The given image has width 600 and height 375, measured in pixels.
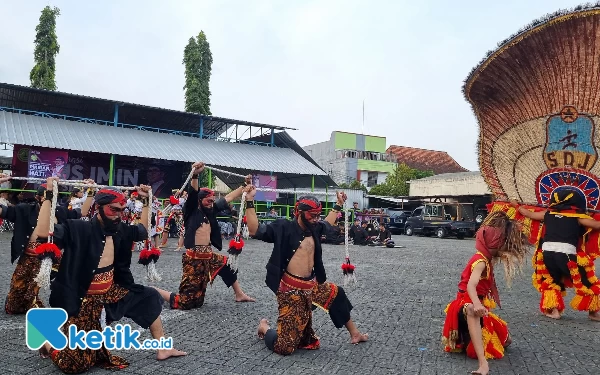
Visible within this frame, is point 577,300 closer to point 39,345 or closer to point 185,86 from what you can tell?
point 39,345

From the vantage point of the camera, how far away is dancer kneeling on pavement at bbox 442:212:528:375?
4.28 meters

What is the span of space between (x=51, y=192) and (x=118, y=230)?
0.62 m

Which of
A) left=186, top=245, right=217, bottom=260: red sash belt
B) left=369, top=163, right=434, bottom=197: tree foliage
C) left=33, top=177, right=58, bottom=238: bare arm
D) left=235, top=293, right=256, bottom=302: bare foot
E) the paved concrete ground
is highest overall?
left=369, top=163, right=434, bottom=197: tree foliage

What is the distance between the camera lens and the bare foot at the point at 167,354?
4088mm

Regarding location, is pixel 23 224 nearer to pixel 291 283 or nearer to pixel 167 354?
pixel 167 354

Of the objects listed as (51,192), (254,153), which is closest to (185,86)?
(254,153)

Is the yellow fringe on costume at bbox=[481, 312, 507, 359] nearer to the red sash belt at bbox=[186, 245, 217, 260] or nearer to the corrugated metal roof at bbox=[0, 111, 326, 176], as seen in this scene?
the red sash belt at bbox=[186, 245, 217, 260]

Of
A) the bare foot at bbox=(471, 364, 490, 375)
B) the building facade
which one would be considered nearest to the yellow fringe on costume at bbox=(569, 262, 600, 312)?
the bare foot at bbox=(471, 364, 490, 375)

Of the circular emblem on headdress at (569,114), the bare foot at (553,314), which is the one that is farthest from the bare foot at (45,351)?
the circular emblem on headdress at (569,114)

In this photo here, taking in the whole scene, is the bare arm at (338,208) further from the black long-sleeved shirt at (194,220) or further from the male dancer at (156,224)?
the male dancer at (156,224)

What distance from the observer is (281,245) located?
14.9ft

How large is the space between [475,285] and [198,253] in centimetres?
346

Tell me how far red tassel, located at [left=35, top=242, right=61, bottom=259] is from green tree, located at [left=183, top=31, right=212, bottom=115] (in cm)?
2509

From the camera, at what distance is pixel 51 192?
4012 mm
